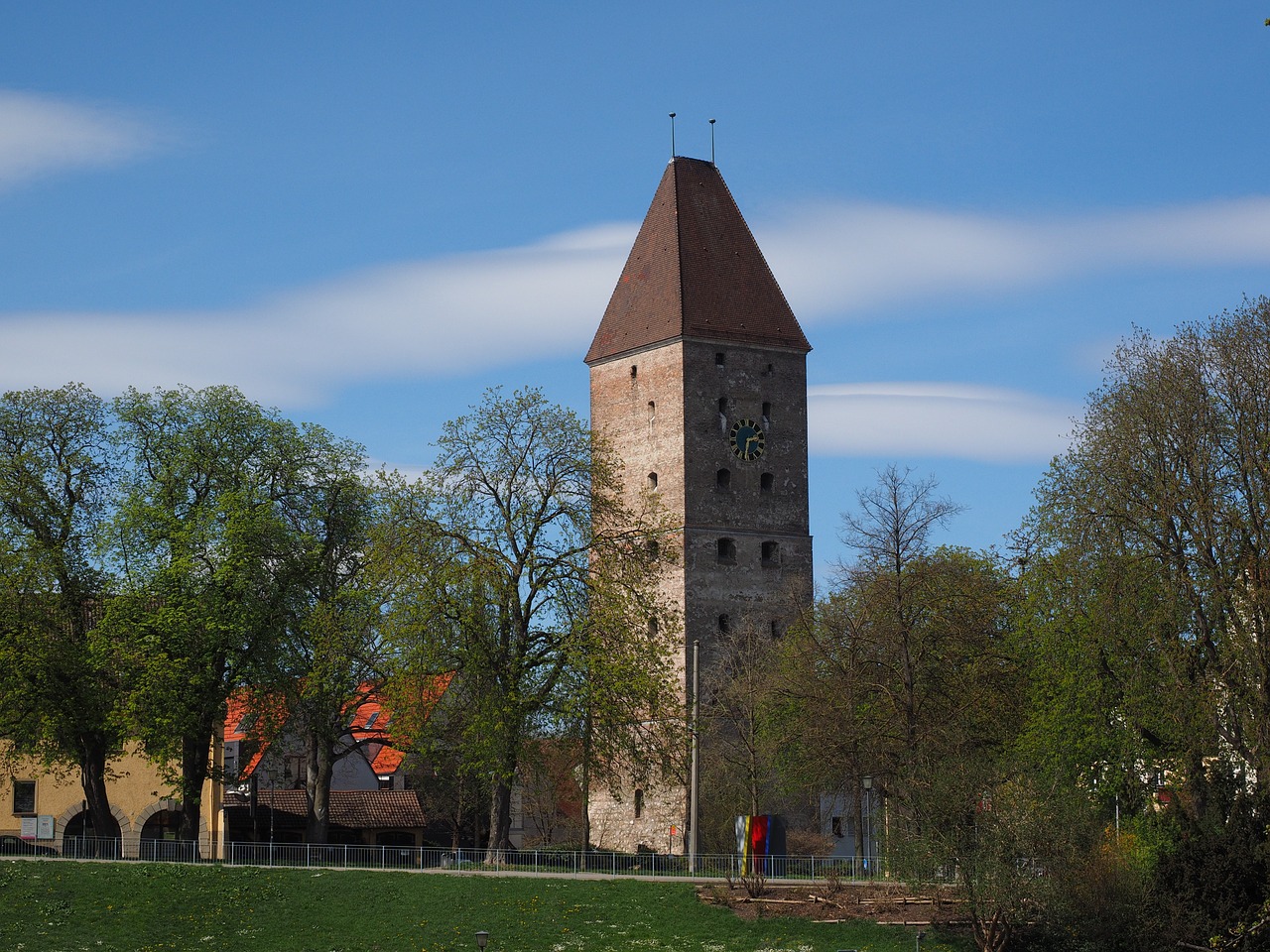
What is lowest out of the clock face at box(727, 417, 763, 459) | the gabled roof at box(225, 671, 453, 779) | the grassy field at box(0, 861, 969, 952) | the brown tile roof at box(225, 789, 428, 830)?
the grassy field at box(0, 861, 969, 952)

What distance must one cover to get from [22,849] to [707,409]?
31.3 meters

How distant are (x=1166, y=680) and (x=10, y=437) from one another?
32590 mm

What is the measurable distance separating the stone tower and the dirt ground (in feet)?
96.7

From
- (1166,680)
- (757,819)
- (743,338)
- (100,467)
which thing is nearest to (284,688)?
(100,467)

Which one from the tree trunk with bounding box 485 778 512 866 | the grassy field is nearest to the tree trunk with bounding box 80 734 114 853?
the grassy field

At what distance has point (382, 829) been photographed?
66.6m

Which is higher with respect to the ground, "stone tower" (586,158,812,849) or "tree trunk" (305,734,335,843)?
"stone tower" (586,158,812,849)

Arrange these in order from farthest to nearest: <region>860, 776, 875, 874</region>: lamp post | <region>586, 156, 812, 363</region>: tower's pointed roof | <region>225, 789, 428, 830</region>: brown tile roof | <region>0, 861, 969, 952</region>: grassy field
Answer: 1. <region>586, 156, 812, 363</region>: tower's pointed roof
2. <region>225, 789, 428, 830</region>: brown tile roof
3. <region>860, 776, 875, 874</region>: lamp post
4. <region>0, 861, 969, 952</region>: grassy field

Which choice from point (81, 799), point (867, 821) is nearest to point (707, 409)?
point (867, 821)

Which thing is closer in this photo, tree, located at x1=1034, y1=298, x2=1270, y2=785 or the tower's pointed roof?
tree, located at x1=1034, y1=298, x2=1270, y2=785

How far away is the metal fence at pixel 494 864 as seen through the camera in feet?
142

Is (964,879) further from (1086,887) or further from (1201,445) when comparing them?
(1201,445)

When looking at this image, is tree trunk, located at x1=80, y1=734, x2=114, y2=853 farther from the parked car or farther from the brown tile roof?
the brown tile roof

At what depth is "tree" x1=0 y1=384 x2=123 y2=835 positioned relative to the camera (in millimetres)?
48688
